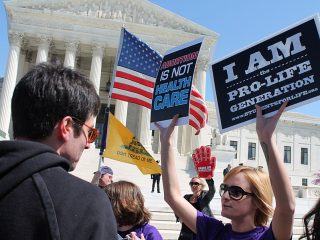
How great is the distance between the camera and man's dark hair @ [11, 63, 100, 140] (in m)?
1.84

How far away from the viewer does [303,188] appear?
36.7 m

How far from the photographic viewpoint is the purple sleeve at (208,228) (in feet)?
11.1

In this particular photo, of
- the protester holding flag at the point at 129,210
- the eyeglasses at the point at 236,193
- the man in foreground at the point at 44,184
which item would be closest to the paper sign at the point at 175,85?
the protester holding flag at the point at 129,210

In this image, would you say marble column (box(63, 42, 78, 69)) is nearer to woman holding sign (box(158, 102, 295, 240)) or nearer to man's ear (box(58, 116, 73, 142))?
woman holding sign (box(158, 102, 295, 240))

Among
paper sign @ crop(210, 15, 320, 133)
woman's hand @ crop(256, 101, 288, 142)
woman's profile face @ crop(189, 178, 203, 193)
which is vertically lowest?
woman's profile face @ crop(189, 178, 203, 193)

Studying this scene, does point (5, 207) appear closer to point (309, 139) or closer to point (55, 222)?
point (55, 222)

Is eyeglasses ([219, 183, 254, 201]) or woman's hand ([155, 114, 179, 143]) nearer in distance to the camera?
eyeglasses ([219, 183, 254, 201])

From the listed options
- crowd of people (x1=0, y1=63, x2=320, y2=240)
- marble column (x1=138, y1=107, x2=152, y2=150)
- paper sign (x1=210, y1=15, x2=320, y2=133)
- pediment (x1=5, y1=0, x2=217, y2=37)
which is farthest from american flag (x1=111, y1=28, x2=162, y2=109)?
pediment (x1=5, y1=0, x2=217, y2=37)

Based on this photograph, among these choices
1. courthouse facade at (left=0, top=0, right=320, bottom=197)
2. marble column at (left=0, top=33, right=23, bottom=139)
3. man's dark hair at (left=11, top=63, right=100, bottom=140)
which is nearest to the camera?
man's dark hair at (left=11, top=63, right=100, bottom=140)

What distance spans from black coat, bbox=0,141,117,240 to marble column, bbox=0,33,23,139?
123 ft

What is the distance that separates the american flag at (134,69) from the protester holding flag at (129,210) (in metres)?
4.14

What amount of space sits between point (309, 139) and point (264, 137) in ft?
211

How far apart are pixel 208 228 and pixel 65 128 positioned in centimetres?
194

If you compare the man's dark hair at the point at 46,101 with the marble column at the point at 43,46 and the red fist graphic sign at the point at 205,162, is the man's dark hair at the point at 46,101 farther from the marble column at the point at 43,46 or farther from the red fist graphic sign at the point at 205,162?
the marble column at the point at 43,46
